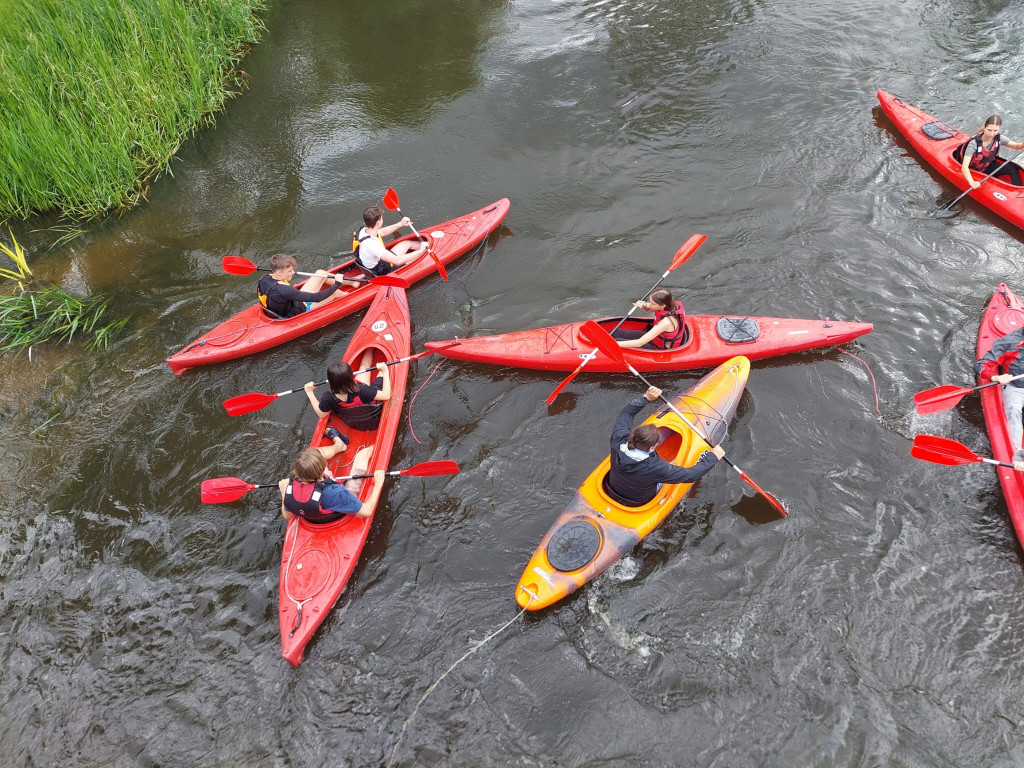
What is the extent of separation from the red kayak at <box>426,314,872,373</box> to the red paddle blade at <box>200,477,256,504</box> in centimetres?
216

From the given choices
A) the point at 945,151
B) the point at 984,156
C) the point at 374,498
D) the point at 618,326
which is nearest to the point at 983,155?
the point at 984,156

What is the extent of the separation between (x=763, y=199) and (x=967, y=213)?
7.64 ft

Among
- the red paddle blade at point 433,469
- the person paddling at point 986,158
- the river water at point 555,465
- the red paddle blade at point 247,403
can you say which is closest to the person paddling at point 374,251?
the river water at point 555,465

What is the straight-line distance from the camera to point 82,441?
5.74 metres

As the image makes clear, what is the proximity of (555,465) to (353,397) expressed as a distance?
1.81 m

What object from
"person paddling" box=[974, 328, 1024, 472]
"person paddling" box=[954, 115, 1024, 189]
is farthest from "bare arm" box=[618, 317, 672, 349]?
"person paddling" box=[954, 115, 1024, 189]

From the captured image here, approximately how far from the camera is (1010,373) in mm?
5199

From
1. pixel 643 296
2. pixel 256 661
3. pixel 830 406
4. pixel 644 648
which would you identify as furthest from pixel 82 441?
pixel 830 406

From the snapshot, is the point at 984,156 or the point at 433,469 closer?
the point at 433,469

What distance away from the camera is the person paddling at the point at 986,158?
7.12 m

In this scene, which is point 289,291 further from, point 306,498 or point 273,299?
point 306,498

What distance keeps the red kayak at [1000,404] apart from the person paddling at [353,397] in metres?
5.01

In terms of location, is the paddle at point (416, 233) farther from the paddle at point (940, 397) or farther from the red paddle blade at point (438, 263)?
the paddle at point (940, 397)

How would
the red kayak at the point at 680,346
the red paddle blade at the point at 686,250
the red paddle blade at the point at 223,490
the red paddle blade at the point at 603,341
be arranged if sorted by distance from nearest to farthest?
the red paddle blade at the point at 223,490 → the red paddle blade at the point at 603,341 → the red kayak at the point at 680,346 → the red paddle blade at the point at 686,250
